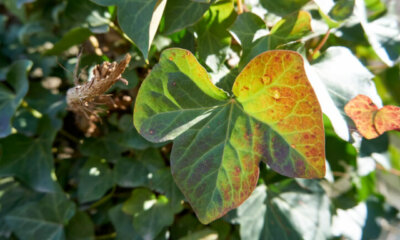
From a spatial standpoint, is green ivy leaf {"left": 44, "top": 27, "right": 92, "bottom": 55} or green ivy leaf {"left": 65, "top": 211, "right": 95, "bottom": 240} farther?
green ivy leaf {"left": 65, "top": 211, "right": 95, "bottom": 240}

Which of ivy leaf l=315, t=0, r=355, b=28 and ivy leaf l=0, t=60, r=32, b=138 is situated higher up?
ivy leaf l=315, t=0, r=355, b=28

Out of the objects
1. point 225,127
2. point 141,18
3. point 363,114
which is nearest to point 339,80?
point 363,114

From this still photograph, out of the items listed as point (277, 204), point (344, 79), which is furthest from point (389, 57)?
point (277, 204)

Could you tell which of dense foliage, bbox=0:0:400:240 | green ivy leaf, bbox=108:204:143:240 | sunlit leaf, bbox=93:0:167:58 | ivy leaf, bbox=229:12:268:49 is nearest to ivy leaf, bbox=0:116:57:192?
dense foliage, bbox=0:0:400:240

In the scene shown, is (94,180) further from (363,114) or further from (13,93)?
(363,114)

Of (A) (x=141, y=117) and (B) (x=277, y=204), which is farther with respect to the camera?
(B) (x=277, y=204)

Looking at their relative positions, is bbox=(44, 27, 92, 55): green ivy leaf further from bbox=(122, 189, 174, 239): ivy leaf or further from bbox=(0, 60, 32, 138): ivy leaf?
bbox=(122, 189, 174, 239): ivy leaf

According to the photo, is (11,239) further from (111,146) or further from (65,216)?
(111,146)

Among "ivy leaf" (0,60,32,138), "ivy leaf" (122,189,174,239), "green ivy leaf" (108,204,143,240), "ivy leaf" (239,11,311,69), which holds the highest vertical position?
"ivy leaf" (239,11,311,69)
